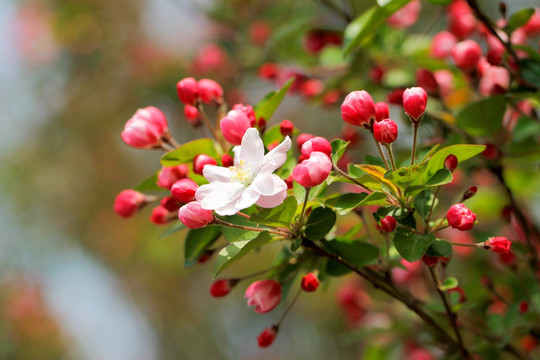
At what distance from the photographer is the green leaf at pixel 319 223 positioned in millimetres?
839

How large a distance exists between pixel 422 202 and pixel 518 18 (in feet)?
1.83

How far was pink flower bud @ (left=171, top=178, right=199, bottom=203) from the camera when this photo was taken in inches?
34.2

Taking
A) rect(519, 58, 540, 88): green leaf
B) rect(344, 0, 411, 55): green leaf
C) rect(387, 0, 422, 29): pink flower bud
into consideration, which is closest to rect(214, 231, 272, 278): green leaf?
rect(344, 0, 411, 55): green leaf

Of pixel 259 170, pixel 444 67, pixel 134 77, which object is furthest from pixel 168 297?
pixel 259 170

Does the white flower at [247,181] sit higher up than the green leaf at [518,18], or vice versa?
the white flower at [247,181]

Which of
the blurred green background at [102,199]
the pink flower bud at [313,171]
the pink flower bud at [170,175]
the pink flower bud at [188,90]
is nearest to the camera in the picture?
the pink flower bud at [313,171]

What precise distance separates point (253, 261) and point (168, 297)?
3.46ft

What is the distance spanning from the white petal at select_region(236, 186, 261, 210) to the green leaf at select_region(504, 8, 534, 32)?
745 millimetres

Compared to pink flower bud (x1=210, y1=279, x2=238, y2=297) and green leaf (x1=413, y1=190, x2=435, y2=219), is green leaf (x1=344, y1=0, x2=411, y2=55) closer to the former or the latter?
green leaf (x1=413, y1=190, x2=435, y2=219)

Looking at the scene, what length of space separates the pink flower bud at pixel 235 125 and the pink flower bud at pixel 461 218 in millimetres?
367

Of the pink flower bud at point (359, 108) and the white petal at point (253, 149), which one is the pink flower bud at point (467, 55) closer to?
the pink flower bud at point (359, 108)

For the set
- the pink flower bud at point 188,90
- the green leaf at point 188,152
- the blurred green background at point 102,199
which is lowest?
the blurred green background at point 102,199

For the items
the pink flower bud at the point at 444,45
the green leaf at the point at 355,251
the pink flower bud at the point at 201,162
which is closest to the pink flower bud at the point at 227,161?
the pink flower bud at the point at 201,162

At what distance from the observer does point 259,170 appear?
33.8 inches
